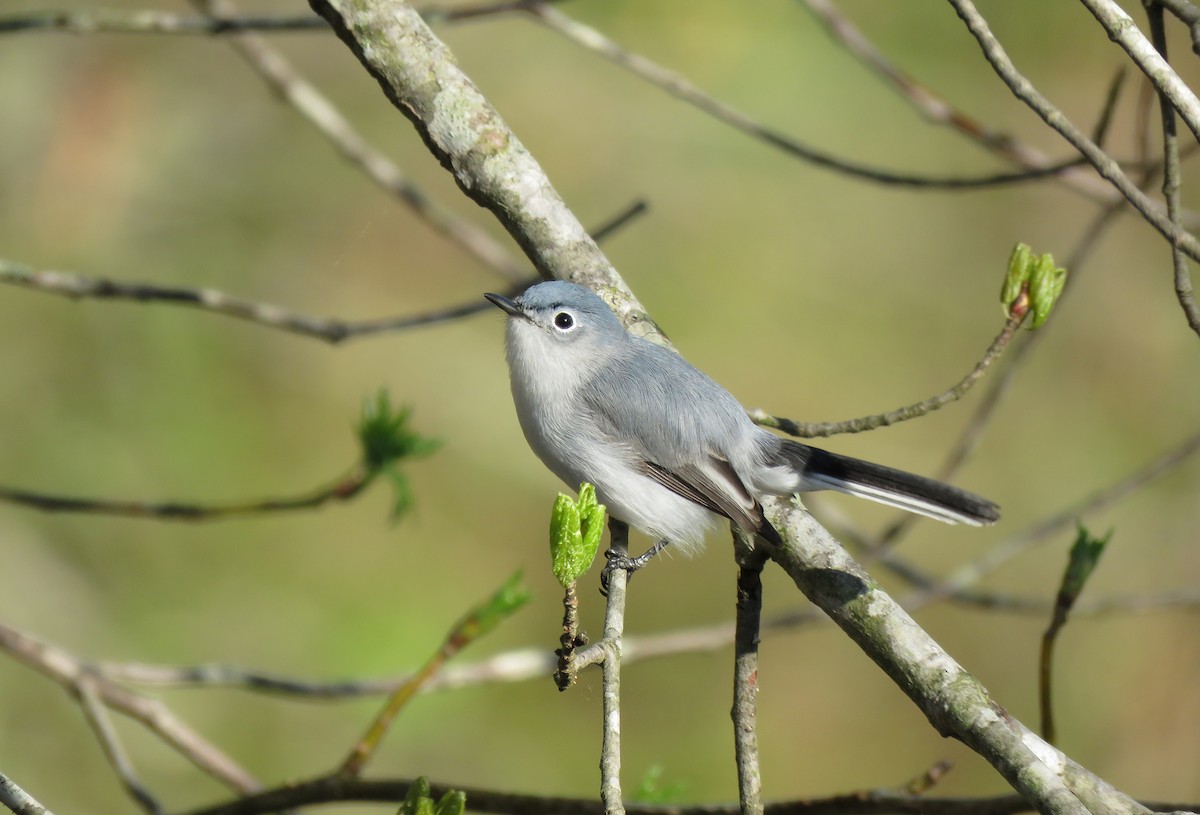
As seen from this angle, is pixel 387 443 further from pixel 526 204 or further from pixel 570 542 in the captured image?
pixel 570 542

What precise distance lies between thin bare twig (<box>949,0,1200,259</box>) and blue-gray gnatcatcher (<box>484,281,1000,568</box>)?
71 centimetres

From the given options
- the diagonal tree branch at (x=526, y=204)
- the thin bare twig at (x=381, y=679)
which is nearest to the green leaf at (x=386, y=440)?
the thin bare twig at (x=381, y=679)

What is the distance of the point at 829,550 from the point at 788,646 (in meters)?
2.71

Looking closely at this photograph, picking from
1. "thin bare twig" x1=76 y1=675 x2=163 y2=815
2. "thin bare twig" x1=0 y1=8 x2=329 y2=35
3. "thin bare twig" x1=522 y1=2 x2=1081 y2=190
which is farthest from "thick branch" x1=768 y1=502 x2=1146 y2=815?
"thin bare twig" x1=0 y1=8 x2=329 y2=35

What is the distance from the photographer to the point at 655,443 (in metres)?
2.15

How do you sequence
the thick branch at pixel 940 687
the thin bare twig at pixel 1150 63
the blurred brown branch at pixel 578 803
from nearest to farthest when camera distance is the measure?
the thick branch at pixel 940 687, the thin bare twig at pixel 1150 63, the blurred brown branch at pixel 578 803

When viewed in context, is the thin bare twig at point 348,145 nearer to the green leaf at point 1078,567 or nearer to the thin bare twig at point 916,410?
the thin bare twig at point 916,410


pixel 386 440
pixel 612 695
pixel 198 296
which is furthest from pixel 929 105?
pixel 612 695

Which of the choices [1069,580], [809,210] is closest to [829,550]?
[1069,580]

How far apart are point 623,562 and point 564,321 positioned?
619mm

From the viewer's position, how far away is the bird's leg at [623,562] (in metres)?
1.67

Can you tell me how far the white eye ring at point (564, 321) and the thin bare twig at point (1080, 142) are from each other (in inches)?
34.9

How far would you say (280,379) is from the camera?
4.08 metres

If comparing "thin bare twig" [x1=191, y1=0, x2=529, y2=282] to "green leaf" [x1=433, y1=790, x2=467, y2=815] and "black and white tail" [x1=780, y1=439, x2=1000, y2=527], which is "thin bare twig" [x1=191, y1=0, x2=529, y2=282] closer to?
"black and white tail" [x1=780, y1=439, x2=1000, y2=527]
